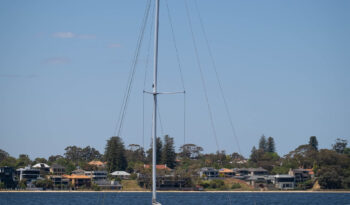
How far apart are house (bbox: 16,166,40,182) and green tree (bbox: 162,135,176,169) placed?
115 feet

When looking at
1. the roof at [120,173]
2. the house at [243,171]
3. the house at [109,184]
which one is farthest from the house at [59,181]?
the house at [243,171]

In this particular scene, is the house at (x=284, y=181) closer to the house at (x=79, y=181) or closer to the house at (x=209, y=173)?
the house at (x=209, y=173)

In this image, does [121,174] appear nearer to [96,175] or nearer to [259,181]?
[96,175]

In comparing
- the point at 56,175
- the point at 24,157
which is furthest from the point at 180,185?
the point at 24,157

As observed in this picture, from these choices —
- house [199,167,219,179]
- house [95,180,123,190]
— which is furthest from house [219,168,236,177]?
house [95,180,123,190]

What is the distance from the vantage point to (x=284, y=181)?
463 ft

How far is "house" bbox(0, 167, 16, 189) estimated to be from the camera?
13212 centimetres

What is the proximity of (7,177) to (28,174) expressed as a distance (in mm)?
6352

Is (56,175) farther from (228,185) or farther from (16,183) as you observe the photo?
(228,185)

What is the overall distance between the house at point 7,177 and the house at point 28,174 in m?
3.44

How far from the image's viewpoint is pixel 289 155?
566ft

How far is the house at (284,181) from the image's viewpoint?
14000 cm
